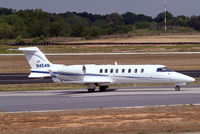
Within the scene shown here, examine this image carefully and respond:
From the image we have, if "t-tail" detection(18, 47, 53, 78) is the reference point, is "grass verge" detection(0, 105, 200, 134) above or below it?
below

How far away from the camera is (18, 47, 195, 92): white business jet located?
36.3 meters

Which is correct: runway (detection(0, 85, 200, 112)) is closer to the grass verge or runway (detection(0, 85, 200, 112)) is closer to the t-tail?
the grass verge

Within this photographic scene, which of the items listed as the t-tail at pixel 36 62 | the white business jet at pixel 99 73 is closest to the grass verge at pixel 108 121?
the white business jet at pixel 99 73

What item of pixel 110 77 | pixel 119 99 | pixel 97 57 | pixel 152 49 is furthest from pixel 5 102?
pixel 152 49

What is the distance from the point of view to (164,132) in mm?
18125

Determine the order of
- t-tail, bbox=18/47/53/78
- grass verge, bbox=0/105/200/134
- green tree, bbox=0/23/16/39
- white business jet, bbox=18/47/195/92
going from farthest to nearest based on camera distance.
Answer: green tree, bbox=0/23/16/39, t-tail, bbox=18/47/53/78, white business jet, bbox=18/47/195/92, grass verge, bbox=0/105/200/134

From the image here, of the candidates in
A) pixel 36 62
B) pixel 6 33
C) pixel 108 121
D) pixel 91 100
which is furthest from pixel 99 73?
pixel 6 33

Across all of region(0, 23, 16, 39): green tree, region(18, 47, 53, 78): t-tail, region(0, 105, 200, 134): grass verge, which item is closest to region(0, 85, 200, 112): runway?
region(0, 105, 200, 134): grass verge

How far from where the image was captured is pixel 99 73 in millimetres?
38188

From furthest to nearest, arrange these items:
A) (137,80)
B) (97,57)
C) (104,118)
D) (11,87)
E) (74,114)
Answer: (97,57), (11,87), (137,80), (74,114), (104,118)

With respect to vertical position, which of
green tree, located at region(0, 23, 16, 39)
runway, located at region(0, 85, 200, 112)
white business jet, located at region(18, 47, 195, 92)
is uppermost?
green tree, located at region(0, 23, 16, 39)

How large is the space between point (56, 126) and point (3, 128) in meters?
2.32

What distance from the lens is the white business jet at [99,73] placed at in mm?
36344

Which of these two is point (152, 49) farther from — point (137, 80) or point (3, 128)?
point (3, 128)
